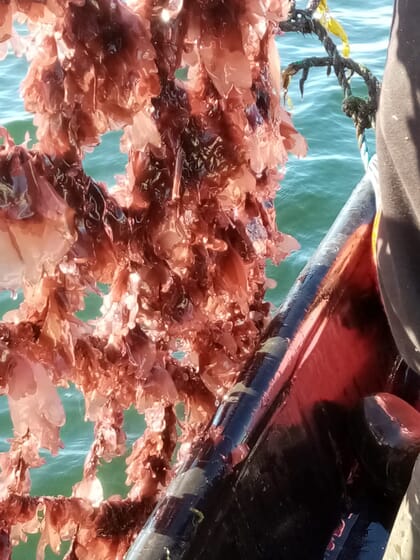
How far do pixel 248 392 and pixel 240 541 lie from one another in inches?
12.7

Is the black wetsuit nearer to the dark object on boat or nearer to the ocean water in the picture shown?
the dark object on boat

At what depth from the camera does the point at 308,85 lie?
5.21 meters

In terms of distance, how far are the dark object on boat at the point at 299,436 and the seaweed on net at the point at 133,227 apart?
13 centimetres

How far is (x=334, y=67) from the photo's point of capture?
1.87 metres

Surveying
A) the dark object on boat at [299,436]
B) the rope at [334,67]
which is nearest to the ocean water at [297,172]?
the rope at [334,67]

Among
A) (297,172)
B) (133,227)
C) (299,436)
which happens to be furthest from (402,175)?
(297,172)

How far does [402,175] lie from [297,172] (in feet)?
10.2

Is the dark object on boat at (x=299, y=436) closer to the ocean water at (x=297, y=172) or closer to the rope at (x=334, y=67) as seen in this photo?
the rope at (x=334, y=67)

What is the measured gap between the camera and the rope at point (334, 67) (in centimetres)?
170

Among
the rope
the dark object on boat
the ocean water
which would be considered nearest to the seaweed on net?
the dark object on boat

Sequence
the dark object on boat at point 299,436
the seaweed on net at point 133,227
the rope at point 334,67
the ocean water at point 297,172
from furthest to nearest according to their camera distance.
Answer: the ocean water at point 297,172, the rope at point 334,67, the dark object on boat at point 299,436, the seaweed on net at point 133,227

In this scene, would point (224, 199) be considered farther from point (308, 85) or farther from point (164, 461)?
point (308, 85)

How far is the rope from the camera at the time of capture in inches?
67.1

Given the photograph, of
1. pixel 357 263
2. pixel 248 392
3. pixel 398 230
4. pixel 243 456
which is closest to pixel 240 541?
pixel 243 456
